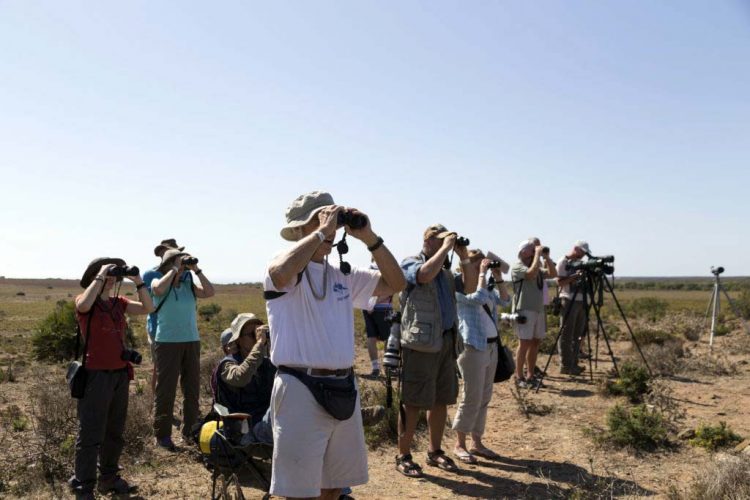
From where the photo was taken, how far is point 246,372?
14.2 feet

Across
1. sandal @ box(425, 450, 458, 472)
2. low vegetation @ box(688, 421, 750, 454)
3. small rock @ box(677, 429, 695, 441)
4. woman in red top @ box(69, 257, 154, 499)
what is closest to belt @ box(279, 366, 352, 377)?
woman in red top @ box(69, 257, 154, 499)

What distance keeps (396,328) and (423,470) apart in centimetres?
130

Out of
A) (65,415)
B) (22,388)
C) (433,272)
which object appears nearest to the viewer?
(433,272)

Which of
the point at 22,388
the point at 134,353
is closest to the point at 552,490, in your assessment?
the point at 134,353

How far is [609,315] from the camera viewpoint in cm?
2206

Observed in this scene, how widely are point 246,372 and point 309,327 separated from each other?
5.60ft

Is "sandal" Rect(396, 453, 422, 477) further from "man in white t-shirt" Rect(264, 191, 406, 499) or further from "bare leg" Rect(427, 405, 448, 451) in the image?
"man in white t-shirt" Rect(264, 191, 406, 499)

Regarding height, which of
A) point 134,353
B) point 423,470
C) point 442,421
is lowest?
point 423,470

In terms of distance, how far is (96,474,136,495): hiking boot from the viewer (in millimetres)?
4648

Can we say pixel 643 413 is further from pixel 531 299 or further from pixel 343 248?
pixel 343 248

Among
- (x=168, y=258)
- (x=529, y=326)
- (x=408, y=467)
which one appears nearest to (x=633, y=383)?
(x=529, y=326)

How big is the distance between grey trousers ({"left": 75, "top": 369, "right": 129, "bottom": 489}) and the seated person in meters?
0.78

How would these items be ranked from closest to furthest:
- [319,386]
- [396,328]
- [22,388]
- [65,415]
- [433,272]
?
[319,386], [433,272], [396,328], [65,415], [22,388]

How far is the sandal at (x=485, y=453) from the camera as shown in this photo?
5.62m
